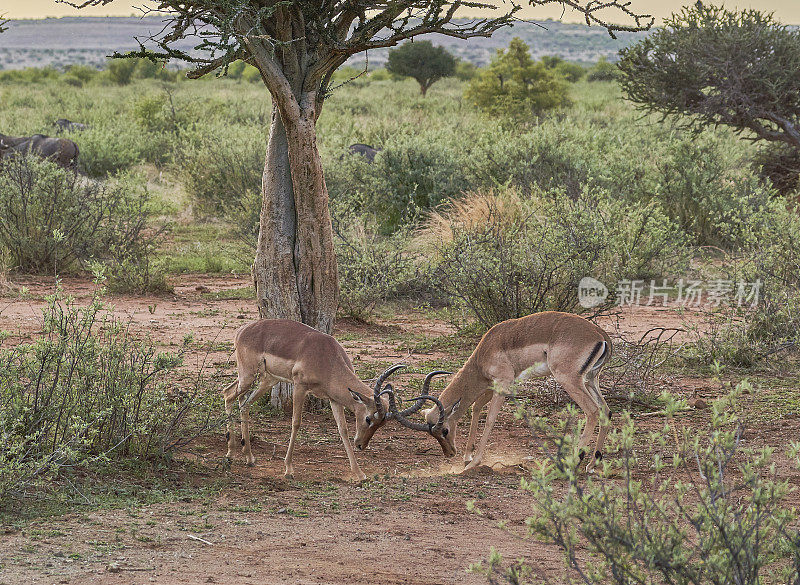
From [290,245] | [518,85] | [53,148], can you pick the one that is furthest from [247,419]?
[518,85]

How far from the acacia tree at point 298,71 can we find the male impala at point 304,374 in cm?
110

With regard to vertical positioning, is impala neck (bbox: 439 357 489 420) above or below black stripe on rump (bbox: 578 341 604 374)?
below

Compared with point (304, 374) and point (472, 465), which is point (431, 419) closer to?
point (472, 465)

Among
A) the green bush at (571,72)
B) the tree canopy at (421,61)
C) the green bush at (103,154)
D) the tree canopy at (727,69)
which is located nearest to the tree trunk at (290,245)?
the tree canopy at (727,69)

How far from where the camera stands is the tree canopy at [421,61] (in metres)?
50.0

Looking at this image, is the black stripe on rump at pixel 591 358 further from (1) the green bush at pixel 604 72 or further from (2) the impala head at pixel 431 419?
(1) the green bush at pixel 604 72

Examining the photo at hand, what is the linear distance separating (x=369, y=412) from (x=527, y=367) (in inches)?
48.3

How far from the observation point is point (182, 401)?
688 centimetres

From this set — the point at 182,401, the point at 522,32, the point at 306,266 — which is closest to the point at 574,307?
the point at 306,266

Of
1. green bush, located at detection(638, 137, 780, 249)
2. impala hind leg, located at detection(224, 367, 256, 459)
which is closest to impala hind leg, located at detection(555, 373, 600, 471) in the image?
impala hind leg, located at detection(224, 367, 256, 459)

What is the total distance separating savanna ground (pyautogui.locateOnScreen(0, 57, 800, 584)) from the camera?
4.77m

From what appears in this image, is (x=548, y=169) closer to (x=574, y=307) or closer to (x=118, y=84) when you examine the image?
(x=574, y=307)

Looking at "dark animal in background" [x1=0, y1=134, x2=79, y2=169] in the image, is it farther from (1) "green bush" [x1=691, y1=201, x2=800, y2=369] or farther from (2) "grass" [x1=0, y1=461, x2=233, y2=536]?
(2) "grass" [x1=0, y1=461, x2=233, y2=536]

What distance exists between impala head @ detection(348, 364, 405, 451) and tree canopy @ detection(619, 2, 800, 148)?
1396 centimetres
